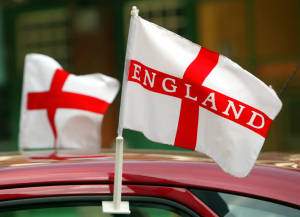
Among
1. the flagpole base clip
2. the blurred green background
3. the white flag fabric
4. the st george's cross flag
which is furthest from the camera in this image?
the blurred green background

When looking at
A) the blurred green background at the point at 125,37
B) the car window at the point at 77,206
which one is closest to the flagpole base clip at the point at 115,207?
the car window at the point at 77,206

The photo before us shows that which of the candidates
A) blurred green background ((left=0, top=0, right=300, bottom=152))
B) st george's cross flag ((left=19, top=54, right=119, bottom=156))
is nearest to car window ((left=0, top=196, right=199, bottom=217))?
st george's cross flag ((left=19, top=54, right=119, bottom=156))

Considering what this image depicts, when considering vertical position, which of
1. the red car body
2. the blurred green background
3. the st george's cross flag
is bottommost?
the red car body

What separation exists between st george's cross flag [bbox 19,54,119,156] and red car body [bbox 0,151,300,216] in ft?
4.06

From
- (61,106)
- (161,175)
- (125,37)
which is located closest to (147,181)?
(161,175)

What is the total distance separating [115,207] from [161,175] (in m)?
0.20

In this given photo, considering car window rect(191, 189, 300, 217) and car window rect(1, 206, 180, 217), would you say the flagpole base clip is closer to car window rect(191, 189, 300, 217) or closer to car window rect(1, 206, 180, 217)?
car window rect(1, 206, 180, 217)

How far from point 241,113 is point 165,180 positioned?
0.35 meters

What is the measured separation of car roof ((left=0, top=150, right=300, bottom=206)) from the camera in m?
2.17

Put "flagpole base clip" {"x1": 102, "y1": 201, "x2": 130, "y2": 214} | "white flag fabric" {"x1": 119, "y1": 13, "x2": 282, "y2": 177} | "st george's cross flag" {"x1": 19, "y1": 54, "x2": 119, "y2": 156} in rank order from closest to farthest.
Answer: "flagpole base clip" {"x1": 102, "y1": 201, "x2": 130, "y2": 214} < "white flag fabric" {"x1": 119, "y1": 13, "x2": 282, "y2": 177} < "st george's cross flag" {"x1": 19, "y1": 54, "x2": 119, "y2": 156}

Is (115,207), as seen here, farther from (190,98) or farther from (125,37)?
(125,37)

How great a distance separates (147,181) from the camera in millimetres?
2172

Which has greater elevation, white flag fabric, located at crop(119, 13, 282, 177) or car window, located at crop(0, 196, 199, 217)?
white flag fabric, located at crop(119, 13, 282, 177)

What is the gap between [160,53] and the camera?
2365 mm
